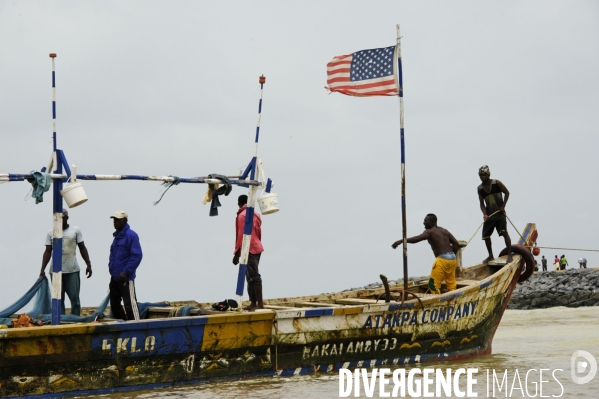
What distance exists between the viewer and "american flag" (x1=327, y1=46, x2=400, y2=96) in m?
13.1

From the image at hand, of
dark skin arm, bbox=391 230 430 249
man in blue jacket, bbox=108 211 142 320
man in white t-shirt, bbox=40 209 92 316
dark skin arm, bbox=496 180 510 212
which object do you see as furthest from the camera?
dark skin arm, bbox=496 180 510 212

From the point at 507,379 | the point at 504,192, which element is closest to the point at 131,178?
the point at 507,379

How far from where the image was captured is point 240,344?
1101 cm

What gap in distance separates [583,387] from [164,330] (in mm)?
5233

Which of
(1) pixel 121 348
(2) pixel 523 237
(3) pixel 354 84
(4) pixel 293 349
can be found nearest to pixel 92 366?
(1) pixel 121 348

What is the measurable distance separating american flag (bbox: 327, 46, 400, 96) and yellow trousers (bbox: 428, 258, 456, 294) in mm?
2695

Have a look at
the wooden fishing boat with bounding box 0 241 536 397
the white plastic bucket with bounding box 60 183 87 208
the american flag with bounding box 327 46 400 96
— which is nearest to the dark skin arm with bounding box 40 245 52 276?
the wooden fishing boat with bounding box 0 241 536 397

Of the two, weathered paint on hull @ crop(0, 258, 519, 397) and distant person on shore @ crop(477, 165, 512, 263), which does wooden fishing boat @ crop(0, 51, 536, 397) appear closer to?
weathered paint on hull @ crop(0, 258, 519, 397)

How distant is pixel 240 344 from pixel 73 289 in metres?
2.70

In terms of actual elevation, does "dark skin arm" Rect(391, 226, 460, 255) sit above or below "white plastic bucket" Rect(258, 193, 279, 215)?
below

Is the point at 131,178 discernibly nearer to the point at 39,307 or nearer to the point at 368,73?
the point at 39,307

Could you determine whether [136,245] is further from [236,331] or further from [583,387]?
[583,387]

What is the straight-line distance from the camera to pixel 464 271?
1492 cm

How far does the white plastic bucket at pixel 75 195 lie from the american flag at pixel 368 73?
5041mm
